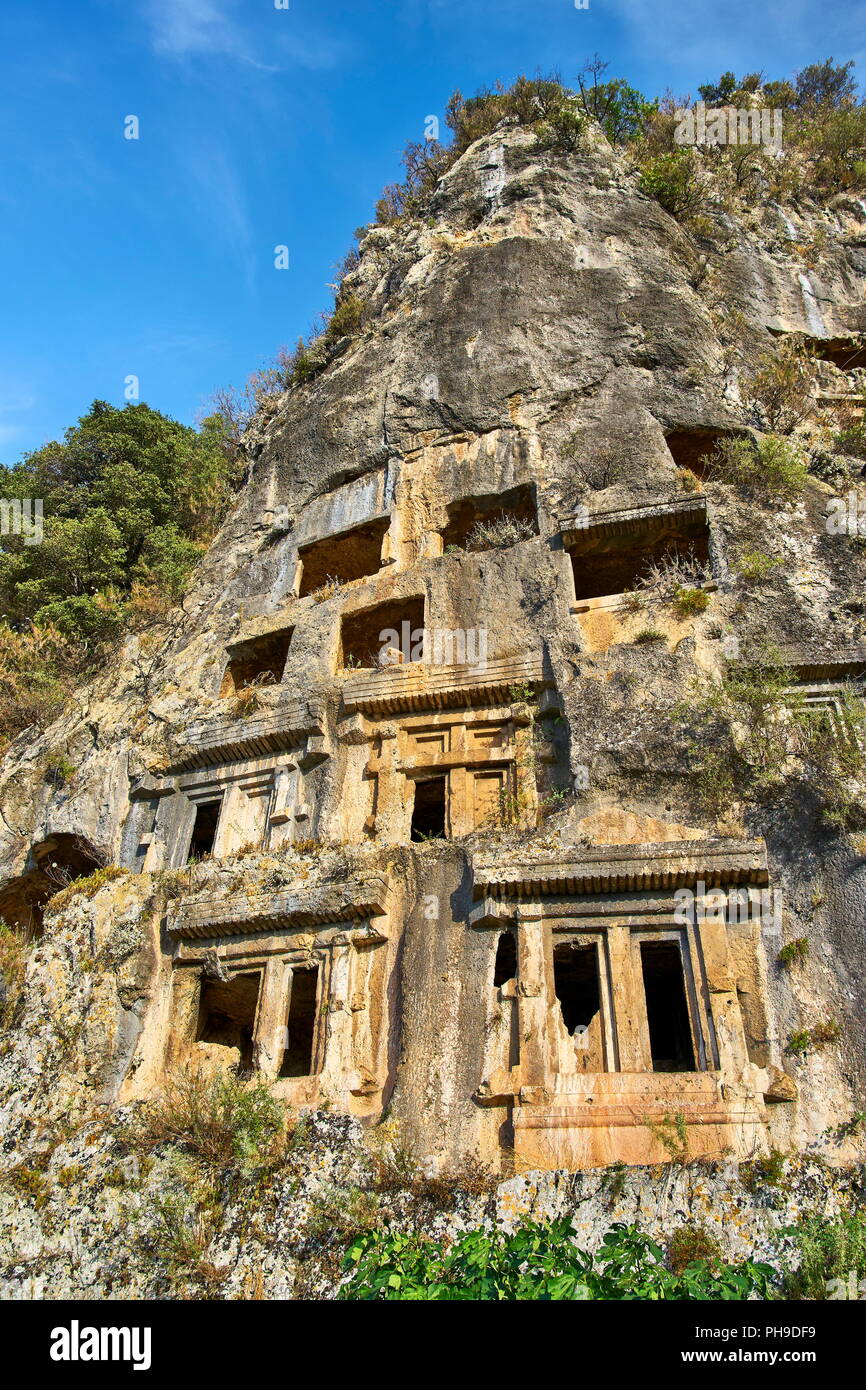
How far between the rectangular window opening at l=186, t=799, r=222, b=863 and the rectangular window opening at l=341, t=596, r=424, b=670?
2.99m

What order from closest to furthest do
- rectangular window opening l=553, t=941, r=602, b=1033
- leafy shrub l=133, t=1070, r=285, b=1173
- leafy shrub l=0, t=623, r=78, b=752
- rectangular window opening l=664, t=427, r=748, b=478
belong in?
1. leafy shrub l=133, t=1070, r=285, b=1173
2. rectangular window opening l=553, t=941, r=602, b=1033
3. rectangular window opening l=664, t=427, r=748, b=478
4. leafy shrub l=0, t=623, r=78, b=752

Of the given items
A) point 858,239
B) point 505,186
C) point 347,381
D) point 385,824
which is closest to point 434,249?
point 505,186

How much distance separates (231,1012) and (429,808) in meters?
4.30

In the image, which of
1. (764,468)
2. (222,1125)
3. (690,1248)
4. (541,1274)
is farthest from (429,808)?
(541,1274)

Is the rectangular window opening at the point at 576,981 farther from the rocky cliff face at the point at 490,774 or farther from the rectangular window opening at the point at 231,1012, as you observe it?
the rectangular window opening at the point at 231,1012

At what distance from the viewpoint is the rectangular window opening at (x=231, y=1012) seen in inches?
503

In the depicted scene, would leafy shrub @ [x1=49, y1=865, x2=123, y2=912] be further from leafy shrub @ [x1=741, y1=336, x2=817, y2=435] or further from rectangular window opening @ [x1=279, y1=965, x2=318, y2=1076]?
leafy shrub @ [x1=741, y1=336, x2=817, y2=435]

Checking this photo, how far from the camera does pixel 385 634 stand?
1652cm

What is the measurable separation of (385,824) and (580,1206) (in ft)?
18.5

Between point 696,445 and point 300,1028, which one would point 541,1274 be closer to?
point 300,1028

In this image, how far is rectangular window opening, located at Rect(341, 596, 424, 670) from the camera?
15.6 metres

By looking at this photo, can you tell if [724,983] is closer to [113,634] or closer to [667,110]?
[113,634]

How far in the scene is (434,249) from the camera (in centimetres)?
2153

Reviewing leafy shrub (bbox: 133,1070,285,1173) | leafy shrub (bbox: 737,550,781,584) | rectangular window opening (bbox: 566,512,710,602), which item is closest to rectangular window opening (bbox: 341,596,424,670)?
rectangular window opening (bbox: 566,512,710,602)
